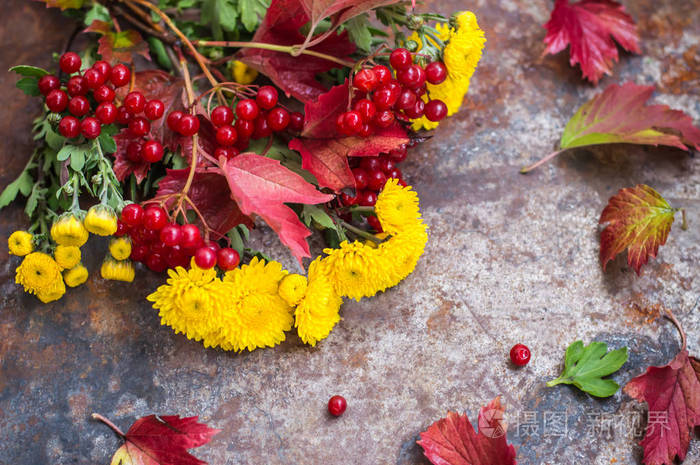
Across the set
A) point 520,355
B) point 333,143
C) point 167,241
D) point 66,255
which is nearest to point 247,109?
point 333,143

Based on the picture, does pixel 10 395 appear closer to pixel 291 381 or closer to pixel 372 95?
pixel 291 381

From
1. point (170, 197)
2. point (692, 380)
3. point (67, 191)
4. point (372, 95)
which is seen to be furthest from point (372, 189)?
point (692, 380)

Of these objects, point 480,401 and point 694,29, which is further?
point 694,29

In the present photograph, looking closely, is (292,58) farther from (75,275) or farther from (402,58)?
(75,275)

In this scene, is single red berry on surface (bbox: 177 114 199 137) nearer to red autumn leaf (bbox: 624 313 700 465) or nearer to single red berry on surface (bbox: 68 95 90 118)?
single red berry on surface (bbox: 68 95 90 118)

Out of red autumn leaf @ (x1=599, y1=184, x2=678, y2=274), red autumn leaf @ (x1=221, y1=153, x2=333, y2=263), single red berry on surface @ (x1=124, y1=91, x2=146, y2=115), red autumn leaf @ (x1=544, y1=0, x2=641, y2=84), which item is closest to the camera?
red autumn leaf @ (x1=221, y1=153, x2=333, y2=263)

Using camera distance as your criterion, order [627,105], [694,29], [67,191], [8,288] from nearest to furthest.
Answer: [67,191] < [8,288] < [627,105] < [694,29]

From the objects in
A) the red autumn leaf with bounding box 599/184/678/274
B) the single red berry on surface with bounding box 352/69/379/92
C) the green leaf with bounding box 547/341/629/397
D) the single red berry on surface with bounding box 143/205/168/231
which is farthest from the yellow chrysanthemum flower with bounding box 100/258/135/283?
the red autumn leaf with bounding box 599/184/678/274
